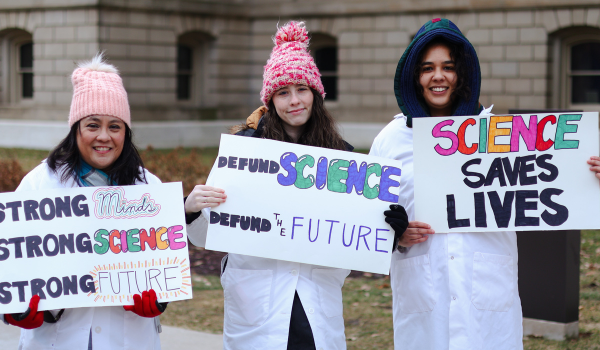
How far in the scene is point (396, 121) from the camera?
346 centimetres

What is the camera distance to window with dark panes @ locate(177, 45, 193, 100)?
23.5 metres

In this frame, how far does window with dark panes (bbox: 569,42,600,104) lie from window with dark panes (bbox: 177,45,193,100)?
11.7 metres

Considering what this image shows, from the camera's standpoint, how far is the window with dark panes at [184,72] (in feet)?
77.0

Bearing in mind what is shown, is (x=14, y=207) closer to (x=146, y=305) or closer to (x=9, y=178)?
(x=146, y=305)

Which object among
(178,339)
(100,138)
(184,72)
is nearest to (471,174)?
(100,138)

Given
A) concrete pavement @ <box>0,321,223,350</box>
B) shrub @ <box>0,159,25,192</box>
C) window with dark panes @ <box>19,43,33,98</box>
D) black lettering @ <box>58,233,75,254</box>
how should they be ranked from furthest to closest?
1. window with dark panes @ <box>19,43,33,98</box>
2. shrub @ <box>0,159,25,192</box>
3. concrete pavement @ <box>0,321,223,350</box>
4. black lettering @ <box>58,233,75,254</box>

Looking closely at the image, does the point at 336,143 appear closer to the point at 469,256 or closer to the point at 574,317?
the point at 469,256

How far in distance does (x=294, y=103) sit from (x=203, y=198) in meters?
0.59

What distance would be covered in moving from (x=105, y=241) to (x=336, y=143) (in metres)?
1.14

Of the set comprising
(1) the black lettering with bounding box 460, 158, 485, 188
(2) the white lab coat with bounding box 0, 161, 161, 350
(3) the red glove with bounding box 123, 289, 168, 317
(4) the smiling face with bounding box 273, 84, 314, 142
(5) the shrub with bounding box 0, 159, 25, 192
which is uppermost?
(4) the smiling face with bounding box 273, 84, 314, 142

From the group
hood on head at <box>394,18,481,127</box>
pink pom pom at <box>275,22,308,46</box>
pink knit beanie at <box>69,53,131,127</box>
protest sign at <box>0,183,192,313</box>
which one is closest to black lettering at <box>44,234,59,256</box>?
protest sign at <box>0,183,192,313</box>

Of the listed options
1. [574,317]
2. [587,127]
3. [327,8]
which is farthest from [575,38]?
[587,127]

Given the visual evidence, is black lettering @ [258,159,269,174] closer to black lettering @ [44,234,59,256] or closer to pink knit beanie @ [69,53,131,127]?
pink knit beanie @ [69,53,131,127]

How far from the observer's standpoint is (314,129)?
133 inches
